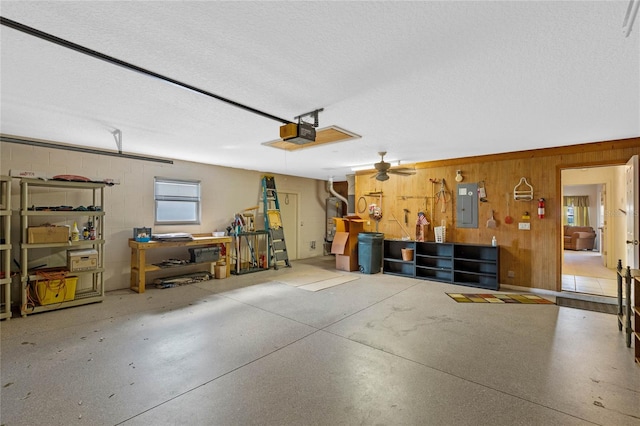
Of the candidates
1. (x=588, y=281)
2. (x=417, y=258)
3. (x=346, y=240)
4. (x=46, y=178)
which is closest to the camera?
(x=46, y=178)

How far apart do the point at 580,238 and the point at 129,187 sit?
1412 cm

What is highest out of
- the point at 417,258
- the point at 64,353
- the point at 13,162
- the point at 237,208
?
the point at 13,162

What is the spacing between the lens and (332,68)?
7.43 feet

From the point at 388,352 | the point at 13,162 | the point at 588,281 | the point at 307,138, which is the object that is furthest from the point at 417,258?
the point at 13,162

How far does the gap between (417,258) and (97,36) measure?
6319mm

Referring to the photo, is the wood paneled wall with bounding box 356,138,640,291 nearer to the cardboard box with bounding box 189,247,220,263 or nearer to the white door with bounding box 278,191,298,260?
the white door with bounding box 278,191,298,260

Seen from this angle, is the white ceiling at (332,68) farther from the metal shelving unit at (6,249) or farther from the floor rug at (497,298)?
the floor rug at (497,298)

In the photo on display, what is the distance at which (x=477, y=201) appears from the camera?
5.89 m

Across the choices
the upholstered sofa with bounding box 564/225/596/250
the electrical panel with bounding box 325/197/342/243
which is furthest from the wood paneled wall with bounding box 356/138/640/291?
the upholstered sofa with bounding box 564/225/596/250

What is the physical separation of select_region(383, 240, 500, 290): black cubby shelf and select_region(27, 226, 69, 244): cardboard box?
6053 millimetres

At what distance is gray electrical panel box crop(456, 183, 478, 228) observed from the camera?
5906 millimetres

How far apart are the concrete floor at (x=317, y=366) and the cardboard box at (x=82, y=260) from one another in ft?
2.01

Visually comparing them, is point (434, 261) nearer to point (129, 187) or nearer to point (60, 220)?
point (129, 187)

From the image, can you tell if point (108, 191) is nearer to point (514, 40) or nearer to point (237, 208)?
point (237, 208)
